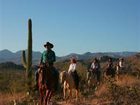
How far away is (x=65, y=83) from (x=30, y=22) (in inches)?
298

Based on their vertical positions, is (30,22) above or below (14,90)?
above

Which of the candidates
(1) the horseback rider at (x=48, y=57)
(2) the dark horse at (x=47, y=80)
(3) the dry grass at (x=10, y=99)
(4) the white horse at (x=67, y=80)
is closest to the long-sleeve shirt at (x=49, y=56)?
(1) the horseback rider at (x=48, y=57)

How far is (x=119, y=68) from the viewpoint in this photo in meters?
31.5

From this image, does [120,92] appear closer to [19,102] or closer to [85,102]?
[85,102]

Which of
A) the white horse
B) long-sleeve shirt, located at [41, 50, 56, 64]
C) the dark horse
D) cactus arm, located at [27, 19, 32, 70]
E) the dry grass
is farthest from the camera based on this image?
cactus arm, located at [27, 19, 32, 70]

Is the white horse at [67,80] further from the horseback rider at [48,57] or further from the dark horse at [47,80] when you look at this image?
the horseback rider at [48,57]

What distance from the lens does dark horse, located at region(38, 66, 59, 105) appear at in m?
15.9

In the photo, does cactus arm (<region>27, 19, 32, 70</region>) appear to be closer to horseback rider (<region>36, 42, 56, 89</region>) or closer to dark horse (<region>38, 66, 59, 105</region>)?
dark horse (<region>38, 66, 59, 105</region>)

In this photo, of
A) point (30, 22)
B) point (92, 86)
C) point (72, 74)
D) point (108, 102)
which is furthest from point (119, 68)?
point (108, 102)

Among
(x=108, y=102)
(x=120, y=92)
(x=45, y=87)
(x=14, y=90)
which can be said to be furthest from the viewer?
(x=14, y=90)

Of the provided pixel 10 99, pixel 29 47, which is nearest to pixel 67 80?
pixel 10 99

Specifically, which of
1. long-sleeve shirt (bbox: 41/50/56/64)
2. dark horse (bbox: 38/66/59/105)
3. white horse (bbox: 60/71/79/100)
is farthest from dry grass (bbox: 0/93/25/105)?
long-sleeve shirt (bbox: 41/50/56/64)

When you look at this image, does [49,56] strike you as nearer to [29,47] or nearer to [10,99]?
[10,99]

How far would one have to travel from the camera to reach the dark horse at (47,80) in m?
15.9
